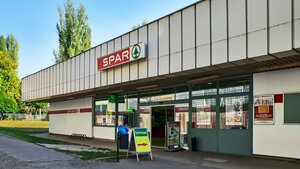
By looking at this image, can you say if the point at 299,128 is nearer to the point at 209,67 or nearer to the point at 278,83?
the point at 278,83

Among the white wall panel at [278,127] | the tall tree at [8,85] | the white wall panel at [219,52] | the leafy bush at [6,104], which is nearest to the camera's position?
the white wall panel at [219,52]

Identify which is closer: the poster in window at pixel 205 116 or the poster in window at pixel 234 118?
the poster in window at pixel 234 118

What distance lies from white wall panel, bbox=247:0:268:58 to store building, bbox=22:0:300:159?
3 centimetres

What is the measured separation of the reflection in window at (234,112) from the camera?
1427cm

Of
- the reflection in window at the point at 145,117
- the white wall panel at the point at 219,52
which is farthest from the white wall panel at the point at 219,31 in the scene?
the reflection in window at the point at 145,117

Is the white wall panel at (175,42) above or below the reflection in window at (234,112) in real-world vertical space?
above

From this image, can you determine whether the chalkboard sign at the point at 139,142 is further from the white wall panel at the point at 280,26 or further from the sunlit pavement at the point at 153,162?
the white wall panel at the point at 280,26

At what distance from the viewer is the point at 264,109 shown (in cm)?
1334

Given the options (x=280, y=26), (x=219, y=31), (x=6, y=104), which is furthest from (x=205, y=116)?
(x=6, y=104)

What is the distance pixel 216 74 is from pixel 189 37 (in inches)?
82.0

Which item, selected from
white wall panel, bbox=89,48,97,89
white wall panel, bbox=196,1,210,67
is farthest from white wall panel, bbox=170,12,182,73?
white wall panel, bbox=89,48,97,89

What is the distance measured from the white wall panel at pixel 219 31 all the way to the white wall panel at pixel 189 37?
3.39 ft

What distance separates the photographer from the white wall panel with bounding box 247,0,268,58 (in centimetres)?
1064

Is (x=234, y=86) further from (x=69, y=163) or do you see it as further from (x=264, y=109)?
(x=69, y=163)
